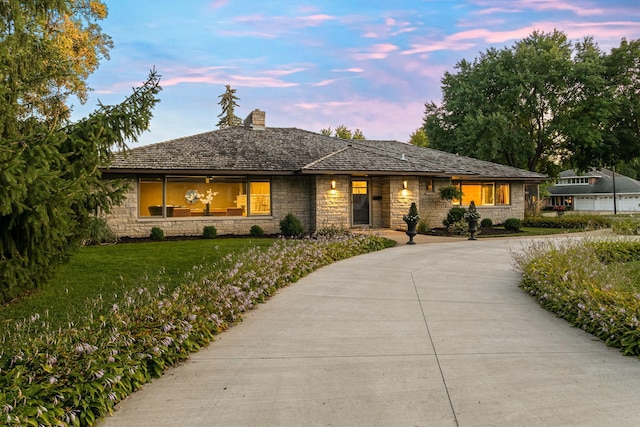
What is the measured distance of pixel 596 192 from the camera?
50.3 m

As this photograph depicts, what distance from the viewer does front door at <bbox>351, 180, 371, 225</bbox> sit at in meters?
18.4

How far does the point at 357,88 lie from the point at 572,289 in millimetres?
16540

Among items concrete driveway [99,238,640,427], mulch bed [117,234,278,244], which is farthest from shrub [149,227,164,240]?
concrete driveway [99,238,640,427]

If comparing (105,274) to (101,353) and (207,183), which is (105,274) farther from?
(207,183)

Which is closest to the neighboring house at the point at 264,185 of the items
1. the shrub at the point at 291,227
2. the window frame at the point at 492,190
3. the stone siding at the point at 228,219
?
the stone siding at the point at 228,219

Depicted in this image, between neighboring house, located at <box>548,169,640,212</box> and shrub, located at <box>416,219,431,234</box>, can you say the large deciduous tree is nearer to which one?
shrub, located at <box>416,219,431,234</box>

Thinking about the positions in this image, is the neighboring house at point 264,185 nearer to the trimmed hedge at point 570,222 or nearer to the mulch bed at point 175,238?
the mulch bed at point 175,238

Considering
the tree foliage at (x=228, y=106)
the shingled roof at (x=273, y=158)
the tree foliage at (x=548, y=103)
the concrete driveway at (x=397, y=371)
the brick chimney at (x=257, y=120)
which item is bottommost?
the concrete driveway at (x=397, y=371)

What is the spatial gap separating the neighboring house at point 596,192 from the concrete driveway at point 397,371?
156 feet

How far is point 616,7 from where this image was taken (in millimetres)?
11945

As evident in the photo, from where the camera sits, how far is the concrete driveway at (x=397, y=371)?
2979 mm

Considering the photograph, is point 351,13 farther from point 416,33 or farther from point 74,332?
point 74,332

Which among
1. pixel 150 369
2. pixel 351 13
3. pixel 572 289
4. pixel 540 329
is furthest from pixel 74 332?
pixel 351 13

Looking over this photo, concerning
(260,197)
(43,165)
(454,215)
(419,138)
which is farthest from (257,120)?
(419,138)
